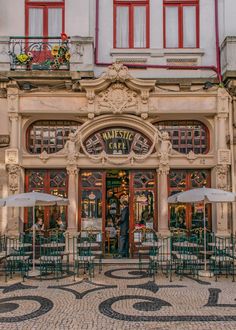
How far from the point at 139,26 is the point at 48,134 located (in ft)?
16.1

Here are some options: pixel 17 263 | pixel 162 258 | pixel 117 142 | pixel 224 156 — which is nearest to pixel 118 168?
pixel 117 142

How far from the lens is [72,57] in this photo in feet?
41.1

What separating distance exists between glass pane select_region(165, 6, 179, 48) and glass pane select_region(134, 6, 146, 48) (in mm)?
801

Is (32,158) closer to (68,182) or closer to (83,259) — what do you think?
(68,182)

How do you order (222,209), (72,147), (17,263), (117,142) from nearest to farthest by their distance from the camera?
(17,263)
(222,209)
(72,147)
(117,142)

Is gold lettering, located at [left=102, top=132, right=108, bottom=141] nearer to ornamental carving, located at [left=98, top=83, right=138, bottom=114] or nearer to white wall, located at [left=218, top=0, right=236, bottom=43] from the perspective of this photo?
ornamental carving, located at [left=98, top=83, right=138, bottom=114]

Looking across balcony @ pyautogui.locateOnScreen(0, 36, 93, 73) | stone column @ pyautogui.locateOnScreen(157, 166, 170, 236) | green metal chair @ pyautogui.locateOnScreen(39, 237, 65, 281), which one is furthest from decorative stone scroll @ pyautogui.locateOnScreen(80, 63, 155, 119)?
green metal chair @ pyautogui.locateOnScreen(39, 237, 65, 281)

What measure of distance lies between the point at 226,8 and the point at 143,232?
8.00 meters

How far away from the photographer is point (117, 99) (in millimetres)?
12602

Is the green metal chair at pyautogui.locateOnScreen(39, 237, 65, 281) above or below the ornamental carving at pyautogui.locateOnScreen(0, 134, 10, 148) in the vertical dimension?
below

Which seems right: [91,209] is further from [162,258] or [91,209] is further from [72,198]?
[162,258]

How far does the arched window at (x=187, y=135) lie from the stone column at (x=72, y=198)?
3245 mm

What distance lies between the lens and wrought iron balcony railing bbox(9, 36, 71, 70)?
41.8 ft

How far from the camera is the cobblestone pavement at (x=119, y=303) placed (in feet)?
21.3
